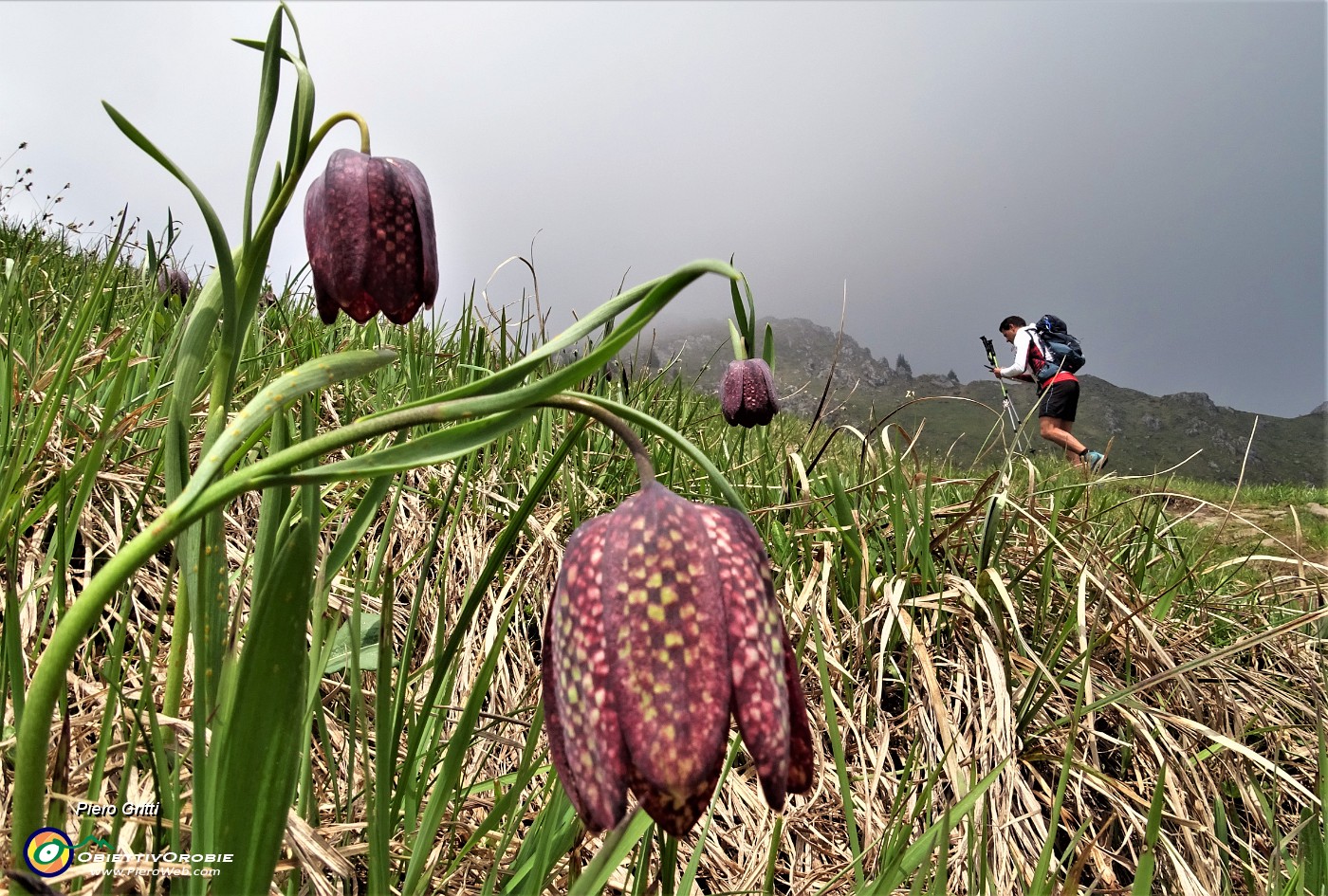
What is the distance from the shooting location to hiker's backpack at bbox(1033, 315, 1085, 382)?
873 centimetres

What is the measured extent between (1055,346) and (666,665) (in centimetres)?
979

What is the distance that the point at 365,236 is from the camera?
1333mm

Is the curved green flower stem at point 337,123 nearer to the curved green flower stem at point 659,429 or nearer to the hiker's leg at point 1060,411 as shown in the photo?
the curved green flower stem at point 659,429

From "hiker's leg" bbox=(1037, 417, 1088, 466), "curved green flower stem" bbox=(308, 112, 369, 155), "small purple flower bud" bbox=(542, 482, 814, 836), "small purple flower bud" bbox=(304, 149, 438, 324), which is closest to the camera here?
"small purple flower bud" bbox=(542, 482, 814, 836)

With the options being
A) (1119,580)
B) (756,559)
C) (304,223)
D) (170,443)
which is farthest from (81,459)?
(1119,580)

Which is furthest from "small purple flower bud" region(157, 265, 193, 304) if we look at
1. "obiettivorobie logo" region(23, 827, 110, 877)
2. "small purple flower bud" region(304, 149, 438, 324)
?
"obiettivorobie logo" region(23, 827, 110, 877)

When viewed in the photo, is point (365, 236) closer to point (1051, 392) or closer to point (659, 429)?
point (659, 429)

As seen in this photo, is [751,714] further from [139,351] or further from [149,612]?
[139,351]

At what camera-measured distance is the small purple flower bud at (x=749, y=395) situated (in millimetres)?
2914

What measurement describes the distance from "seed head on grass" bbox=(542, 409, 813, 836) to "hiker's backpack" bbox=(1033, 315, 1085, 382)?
343 inches

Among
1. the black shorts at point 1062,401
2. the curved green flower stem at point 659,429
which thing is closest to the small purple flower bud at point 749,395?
the curved green flower stem at point 659,429

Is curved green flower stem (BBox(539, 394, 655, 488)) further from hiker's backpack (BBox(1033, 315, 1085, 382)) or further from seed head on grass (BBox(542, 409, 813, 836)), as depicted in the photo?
hiker's backpack (BBox(1033, 315, 1085, 382))

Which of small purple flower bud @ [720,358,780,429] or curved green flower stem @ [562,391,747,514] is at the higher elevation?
curved green flower stem @ [562,391,747,514]

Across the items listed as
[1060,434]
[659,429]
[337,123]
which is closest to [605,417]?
[659,429]
